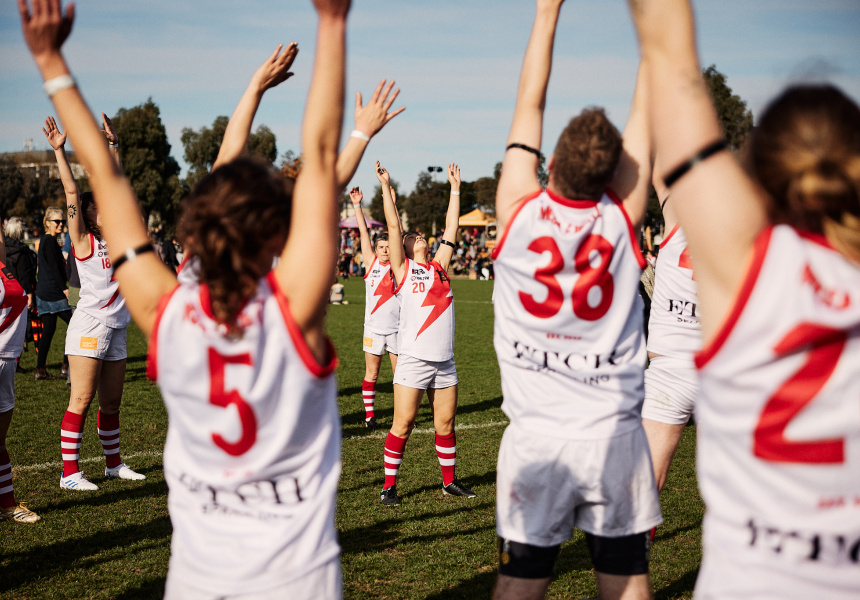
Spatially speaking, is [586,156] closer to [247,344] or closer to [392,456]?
[247,344]

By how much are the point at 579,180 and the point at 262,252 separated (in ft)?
4.62

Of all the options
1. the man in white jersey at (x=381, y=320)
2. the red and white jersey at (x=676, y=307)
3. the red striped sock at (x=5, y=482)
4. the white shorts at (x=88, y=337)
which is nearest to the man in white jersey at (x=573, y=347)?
the red and white jersey at (x=676, y=307)

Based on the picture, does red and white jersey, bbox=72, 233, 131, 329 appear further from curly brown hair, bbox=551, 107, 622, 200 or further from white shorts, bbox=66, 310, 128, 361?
curly brown hair, bbox=551, 107, 622, 200

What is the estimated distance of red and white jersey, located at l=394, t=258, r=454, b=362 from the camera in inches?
267

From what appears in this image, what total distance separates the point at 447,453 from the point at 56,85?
5.36m

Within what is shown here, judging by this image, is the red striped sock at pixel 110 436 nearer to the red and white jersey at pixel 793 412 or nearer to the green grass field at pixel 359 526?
the green grass field at pixel 359 526

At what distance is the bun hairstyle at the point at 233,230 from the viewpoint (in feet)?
6.29

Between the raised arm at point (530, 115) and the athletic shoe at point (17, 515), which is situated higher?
the raised arm at point (530, 115)

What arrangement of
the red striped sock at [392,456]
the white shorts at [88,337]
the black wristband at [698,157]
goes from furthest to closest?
the white shorts at [88,337] < the red striped sock at [392,456] < the black wristband at [698,157]

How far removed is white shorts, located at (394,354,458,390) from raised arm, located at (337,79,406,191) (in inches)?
157

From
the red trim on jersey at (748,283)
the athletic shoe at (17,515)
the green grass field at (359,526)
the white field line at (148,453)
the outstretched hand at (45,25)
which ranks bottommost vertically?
the white field line at (148,453)

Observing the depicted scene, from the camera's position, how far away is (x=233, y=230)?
1.91 meters

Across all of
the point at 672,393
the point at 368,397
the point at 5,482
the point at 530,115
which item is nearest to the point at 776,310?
the point at 530,115

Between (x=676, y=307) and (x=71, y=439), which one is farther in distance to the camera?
(x=71, y=439)
